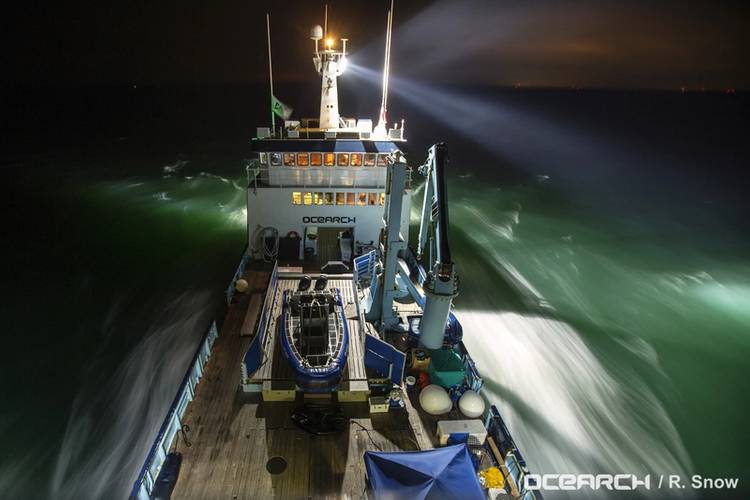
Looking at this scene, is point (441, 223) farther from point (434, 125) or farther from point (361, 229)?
point (434, 125)

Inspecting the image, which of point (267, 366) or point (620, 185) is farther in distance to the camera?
point (620, 185)

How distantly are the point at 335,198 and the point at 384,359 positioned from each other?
1085 centimetres

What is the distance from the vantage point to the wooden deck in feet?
31.5

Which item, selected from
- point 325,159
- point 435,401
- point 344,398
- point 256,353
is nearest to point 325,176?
point 325,159

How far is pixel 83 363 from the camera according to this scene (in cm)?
1930

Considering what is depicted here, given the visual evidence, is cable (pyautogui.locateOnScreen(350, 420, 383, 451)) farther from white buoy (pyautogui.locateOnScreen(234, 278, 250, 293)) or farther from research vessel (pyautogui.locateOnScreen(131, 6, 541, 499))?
white buoy (pyautogui.locateOnScreen(234, 278, 250, 293))

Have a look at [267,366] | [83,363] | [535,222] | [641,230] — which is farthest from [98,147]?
[641,230]

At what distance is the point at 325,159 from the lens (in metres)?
20.8

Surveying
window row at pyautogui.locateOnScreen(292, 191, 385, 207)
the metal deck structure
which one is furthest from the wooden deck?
window row at pyautogui.locateOnScreen(292, 191, 385, 207)

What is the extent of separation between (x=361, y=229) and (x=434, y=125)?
112 meters

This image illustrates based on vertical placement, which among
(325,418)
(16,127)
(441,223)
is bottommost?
(16,127)

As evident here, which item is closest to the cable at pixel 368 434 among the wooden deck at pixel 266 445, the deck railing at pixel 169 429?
the wooden deck at pixel 266 445

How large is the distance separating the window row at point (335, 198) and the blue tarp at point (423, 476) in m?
14.9

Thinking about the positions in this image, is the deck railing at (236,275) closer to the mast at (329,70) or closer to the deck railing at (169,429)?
the deck railing at (169,429)
